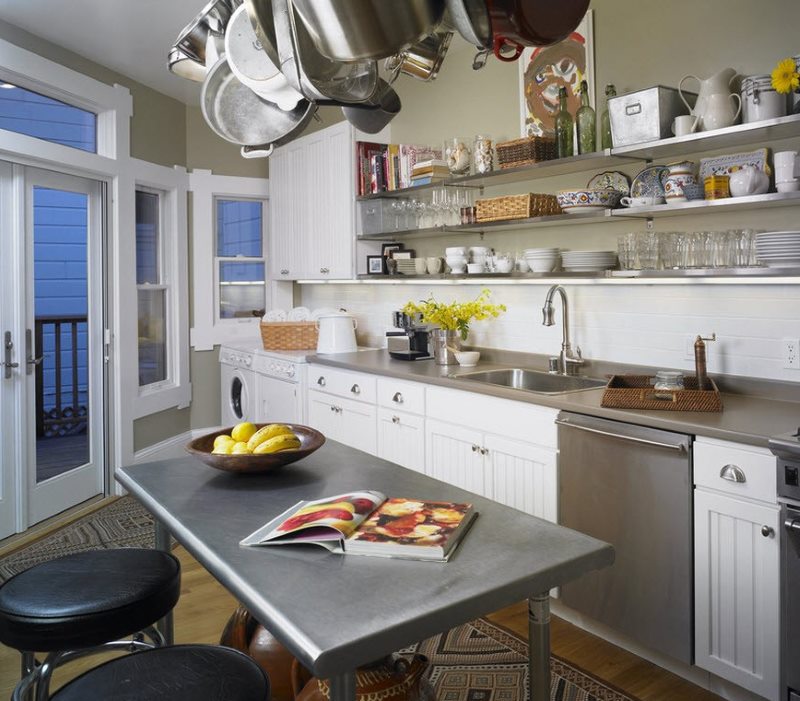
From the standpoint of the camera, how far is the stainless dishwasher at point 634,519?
8.09ft

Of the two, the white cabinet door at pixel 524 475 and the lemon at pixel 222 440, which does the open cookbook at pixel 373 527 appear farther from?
the white cabinet door at pixel 524 475

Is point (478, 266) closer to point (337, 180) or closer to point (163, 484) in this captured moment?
point (337, 180)

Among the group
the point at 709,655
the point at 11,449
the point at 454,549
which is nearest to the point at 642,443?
the point at 709,655

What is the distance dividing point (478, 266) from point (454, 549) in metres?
2.66

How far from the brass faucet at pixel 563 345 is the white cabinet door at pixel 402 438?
0.74 m

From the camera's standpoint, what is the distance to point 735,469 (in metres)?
2.29

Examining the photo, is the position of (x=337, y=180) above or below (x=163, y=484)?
above

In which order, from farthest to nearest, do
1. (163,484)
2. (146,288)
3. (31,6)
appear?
(146,288), (31,6), (163,484)

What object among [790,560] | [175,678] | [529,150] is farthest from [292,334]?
[175,678]

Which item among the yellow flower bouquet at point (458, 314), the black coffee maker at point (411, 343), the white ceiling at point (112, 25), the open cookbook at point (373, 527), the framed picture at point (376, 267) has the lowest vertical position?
the open cookbook at point (373, 527)

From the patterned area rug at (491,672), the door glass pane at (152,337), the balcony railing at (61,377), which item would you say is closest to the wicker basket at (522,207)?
the patterned area rug at (491,672)

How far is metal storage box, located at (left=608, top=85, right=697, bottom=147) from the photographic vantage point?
Result: 2.91m

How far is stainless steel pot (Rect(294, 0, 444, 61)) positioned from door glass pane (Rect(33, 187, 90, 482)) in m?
3.77

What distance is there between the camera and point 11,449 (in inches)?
165
